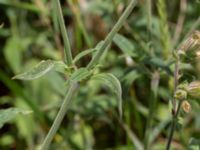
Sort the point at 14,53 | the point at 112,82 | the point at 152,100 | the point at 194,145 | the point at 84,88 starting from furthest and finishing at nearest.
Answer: the point at 14,53, the point at 84,88, the point at 152,100, the point at 194,145, the point at 112,82

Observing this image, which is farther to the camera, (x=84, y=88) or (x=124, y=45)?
(x=84, y=88)

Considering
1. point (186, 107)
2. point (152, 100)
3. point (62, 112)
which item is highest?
point (62, 112)

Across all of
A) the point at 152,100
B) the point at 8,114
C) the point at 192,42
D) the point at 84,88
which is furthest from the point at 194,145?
the point at 84,88

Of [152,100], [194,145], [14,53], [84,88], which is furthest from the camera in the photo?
[14,53]

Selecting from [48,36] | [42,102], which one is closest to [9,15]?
[48,36]

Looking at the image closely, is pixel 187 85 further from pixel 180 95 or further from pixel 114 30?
pixel 114 30

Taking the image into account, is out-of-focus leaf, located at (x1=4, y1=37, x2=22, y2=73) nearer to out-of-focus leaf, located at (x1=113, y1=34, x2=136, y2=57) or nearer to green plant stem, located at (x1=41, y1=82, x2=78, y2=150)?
out-of-focus leaf, located at (x1=113, y1=34, x2=136, y2=57)

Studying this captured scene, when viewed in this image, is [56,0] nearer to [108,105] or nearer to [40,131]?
[108,105]

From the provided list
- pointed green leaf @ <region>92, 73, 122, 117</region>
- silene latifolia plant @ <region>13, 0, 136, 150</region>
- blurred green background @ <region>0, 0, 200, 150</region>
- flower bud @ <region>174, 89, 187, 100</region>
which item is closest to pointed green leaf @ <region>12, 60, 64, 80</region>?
silene latifolia plant @ <region>13, 0, 136, 150</region>

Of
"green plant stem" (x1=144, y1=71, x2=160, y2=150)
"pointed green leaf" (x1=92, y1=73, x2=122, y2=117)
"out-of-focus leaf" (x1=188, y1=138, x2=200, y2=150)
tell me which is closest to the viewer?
"pointed green leaf" (x1=92, y1=73, x2=122, y2=117)
